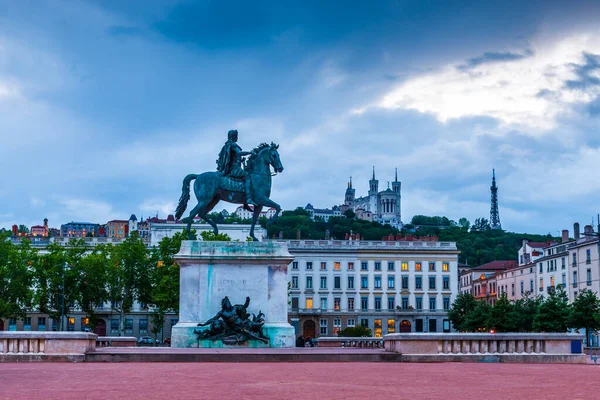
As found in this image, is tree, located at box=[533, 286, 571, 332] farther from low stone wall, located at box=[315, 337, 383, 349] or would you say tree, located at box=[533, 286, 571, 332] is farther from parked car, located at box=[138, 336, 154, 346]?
low stone wall, located at box=[315, 337, 383, 349]

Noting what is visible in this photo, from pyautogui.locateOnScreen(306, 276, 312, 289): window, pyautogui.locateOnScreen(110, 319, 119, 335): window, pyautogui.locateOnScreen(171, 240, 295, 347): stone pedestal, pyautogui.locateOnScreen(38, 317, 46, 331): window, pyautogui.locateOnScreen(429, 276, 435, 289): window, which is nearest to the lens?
pyautogui.locateOnScreen(171, 240, 295, 347): stone pedestal

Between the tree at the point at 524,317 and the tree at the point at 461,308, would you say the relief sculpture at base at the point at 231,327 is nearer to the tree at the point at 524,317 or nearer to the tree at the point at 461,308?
the tree at the point at 524,317

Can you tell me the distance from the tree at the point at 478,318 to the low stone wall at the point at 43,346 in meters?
69.9

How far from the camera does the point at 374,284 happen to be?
4606 inches

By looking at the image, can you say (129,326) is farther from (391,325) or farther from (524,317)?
(524,317)

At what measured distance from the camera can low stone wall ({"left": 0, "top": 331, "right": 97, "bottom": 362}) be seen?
80.0 ft

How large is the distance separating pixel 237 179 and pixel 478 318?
6324 centimetres

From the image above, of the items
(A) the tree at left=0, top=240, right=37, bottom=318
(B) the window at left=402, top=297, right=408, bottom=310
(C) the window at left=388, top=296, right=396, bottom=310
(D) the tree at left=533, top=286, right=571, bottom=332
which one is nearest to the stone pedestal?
(D) the tree at left=533, top=286, right=571, bottom=332

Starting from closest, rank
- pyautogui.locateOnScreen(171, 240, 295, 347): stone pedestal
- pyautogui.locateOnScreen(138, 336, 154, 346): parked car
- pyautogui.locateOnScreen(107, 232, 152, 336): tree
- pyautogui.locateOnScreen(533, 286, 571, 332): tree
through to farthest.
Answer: pyautogui.locateOnScreen(171, 240, 295, 347): stone pedestal → pyautogui.locateOnScreen(533, 286, 571, 332): tree → pyautogui.locateOnScreen(138, 336, 154, 346): parked car → pyautogui.locateOnScreen(107, 232, 152, 336): tree

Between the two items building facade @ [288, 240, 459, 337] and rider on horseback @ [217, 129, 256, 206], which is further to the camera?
building facade @ [288, 240, 459, 337]

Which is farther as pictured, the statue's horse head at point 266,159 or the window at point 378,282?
the window at point 378,282

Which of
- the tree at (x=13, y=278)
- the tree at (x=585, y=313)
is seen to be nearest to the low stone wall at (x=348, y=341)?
the tree at (x=585, y=313)
